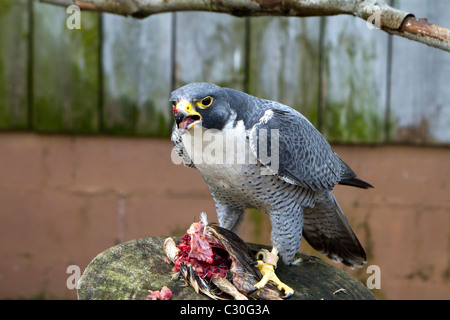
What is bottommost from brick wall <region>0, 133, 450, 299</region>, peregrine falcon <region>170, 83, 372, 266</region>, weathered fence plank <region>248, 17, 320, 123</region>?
brick wall <region>0, 133, 450, 299</region>

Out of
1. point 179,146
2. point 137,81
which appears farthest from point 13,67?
point 179,146

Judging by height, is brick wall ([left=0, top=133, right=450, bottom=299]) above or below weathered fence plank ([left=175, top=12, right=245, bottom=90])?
below

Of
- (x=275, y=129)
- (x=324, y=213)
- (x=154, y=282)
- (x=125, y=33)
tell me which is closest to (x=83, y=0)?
(x=125, y=33)

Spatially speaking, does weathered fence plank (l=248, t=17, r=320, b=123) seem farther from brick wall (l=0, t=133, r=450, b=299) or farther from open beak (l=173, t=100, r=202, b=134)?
open beak (l=173, t=100, r=202, b=134)

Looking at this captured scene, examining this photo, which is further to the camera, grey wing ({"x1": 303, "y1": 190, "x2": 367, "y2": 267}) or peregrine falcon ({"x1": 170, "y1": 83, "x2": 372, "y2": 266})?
grey wing ({"x1": 303, "y1": 190, "x2": 367, "y2": 267})

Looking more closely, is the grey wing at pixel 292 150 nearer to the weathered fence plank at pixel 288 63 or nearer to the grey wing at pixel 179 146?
the grey wing at pixel 179 146

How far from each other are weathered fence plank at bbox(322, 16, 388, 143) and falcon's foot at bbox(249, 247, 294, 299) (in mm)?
1539

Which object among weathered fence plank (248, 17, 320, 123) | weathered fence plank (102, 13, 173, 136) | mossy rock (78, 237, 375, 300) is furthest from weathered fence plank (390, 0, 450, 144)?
weathered fence plank (102, 13, 173, 136)

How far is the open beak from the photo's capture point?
209cm

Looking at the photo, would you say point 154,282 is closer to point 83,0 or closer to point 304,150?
point 304,150

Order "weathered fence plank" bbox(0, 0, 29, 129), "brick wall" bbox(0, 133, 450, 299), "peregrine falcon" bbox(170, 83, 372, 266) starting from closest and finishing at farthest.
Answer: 1. "peregrine falcon" bbox(170, 83, 372, 266)
2. "weathered fence plank" bbox(0, 0, 29, 129)
3. "brick wall" bbox(0, 133, 450, 299)

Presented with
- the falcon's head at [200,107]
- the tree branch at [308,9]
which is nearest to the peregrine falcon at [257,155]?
the falcon's head at [200,107]

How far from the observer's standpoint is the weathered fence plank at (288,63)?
3.68 metres

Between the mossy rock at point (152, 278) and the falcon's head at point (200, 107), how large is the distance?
666 mm
